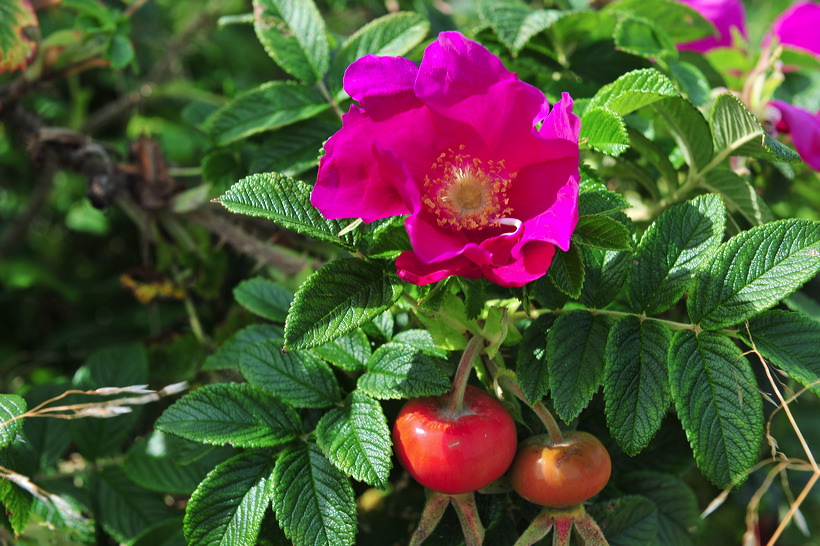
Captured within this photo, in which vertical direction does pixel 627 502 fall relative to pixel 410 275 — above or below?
below

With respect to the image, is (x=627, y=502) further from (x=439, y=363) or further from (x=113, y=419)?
(x=113, y=419)

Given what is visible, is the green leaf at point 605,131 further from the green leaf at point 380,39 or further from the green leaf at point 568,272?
the green leaf at point 380,39

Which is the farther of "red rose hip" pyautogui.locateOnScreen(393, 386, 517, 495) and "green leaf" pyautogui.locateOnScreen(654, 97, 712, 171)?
"green leaf" pyautogui.locateOnScreen(654, 97, 712, 171)

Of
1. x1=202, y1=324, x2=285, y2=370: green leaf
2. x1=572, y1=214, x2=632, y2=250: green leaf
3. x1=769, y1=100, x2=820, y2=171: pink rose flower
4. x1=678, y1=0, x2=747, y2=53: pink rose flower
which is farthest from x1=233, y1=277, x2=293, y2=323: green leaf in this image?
x1=678, y1=0, x2=747, y2=53: pink rose flower

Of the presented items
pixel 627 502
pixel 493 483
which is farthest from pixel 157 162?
pixel 627 502

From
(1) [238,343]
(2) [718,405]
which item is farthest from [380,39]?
(2) [718,405]

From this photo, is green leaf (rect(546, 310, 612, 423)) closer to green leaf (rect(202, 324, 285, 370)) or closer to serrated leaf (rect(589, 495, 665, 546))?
serrated leaf (rect(589, 495, 665, 546))
